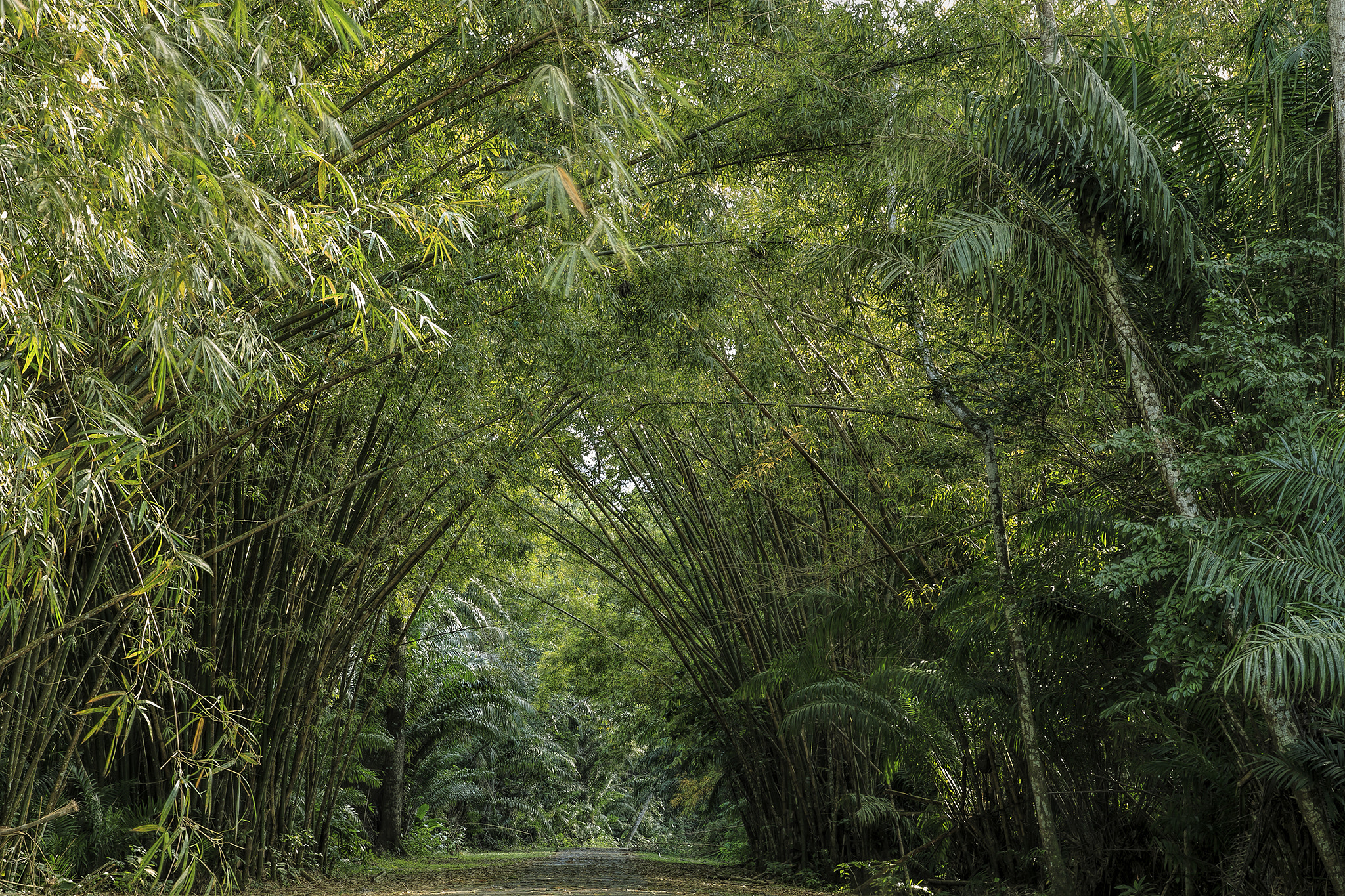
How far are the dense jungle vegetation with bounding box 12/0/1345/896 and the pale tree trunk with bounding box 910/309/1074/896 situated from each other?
26mm

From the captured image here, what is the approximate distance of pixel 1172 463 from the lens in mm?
3750

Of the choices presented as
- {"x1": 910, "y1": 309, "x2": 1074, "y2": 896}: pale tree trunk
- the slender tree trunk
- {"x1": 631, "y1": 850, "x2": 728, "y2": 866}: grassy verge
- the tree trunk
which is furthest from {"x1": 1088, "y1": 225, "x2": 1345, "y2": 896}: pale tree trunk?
the slender tree trunk

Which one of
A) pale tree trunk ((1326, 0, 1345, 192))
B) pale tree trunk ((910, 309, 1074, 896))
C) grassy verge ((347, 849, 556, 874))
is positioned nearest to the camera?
pale tree trunk ((1326, 0, 1345, 192))

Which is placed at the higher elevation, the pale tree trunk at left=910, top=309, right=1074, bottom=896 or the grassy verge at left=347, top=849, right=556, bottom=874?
the pale tree trunk at left=910, top=309, right=1074, bottom=896

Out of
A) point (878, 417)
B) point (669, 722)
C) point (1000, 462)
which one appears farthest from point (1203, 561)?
point (669, 722)

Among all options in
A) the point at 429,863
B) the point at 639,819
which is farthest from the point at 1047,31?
the point at 639,819

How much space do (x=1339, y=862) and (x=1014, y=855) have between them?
Answer: 266 cm

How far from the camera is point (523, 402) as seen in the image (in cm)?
530

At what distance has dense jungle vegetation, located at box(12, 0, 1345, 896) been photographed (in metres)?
2.39

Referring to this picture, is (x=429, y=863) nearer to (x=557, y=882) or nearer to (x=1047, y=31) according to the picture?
(x=557, y=882)

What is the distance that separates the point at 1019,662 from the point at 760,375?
2.30 m

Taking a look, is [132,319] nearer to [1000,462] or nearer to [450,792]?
[1000,462]

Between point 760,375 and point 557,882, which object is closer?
point 760,375

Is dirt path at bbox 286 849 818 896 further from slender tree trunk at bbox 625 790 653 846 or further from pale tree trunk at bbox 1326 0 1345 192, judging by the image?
slender tree trunk at bbox 625 790 653 846
